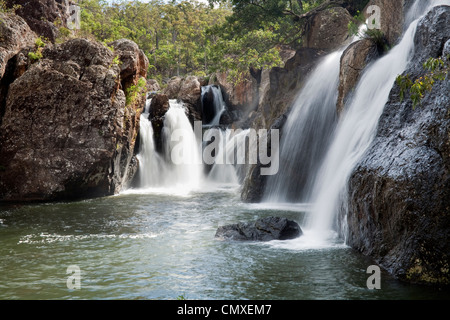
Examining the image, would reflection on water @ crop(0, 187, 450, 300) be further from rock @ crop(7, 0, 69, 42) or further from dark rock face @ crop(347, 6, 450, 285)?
rock @ crop(7, 0, 69, 42)

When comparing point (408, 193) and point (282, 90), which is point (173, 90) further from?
point (408, 193)

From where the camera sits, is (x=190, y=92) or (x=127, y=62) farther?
(x=190, y=92)

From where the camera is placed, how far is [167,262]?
7.09m

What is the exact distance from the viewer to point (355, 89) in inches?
462

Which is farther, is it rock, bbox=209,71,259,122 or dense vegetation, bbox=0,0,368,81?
rock, bbox=209,71,259,122

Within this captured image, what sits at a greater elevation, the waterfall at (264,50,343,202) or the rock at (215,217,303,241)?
the waterfall at (264,50,343,202)

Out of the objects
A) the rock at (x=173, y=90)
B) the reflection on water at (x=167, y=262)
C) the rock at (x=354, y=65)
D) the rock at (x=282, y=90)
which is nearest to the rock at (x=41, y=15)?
the reflection on water at (x=167, y=262)

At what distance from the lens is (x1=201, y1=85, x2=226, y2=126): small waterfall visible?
26.4 meters

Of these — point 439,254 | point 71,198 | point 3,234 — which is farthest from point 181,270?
point 71,198

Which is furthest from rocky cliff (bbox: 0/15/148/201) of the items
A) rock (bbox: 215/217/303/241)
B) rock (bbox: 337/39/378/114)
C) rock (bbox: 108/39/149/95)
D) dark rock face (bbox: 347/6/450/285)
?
dark rock face (bbox: 347/6/450/285)

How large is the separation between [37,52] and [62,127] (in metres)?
2.97

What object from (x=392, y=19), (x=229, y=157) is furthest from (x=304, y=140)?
(x=229, y=157)

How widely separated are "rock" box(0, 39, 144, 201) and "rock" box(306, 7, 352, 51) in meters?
9.76
